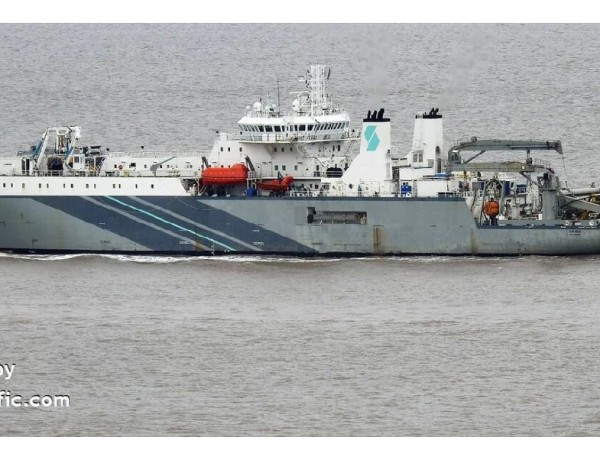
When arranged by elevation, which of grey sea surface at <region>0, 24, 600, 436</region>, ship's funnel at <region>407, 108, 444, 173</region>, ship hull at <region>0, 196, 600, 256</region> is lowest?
grey sea surface at <region>0, 24, 600, 436</region>

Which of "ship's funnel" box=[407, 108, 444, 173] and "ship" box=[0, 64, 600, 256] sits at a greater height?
"ship's funnel" box=[407, 108, 444, 173]

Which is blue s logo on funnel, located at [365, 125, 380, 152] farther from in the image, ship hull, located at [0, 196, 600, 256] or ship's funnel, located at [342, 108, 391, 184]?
ship hull, located at [0, 196, 600, 256]

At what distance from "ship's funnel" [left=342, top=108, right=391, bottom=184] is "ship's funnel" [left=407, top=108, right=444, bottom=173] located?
46.2 inches

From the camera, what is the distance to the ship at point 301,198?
73.3 m

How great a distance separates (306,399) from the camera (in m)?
53.6

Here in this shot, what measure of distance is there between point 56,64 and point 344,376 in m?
82.2

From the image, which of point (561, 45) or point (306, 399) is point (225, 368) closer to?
point (306, 399)

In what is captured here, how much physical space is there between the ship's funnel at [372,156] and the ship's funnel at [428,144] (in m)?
1.17

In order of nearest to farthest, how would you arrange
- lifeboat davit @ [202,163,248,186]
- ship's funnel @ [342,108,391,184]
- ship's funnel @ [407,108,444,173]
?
1. ship's funnel @ [342,108,391,184]
2. lifeboat davit @ [202,163,248,186]
3. ship's funnel @ [407,108,444,173]

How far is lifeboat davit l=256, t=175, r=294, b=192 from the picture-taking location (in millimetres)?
75125

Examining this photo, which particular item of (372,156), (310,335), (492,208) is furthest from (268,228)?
(310,335)

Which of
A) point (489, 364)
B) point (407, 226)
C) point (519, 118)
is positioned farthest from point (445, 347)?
point (519, 118)

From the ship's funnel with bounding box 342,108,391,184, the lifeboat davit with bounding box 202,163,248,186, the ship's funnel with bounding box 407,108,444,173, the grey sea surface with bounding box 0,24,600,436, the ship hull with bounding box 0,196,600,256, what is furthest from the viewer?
the ship's funnel with bounding box 407,108,444,173

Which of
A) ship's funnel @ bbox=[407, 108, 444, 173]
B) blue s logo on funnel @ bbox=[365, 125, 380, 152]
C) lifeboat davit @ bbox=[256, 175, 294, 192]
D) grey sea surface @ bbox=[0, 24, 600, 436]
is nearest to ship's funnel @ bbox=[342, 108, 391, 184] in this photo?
blue s logo on funnel @ bbox=[365, 125, 380, 152]
